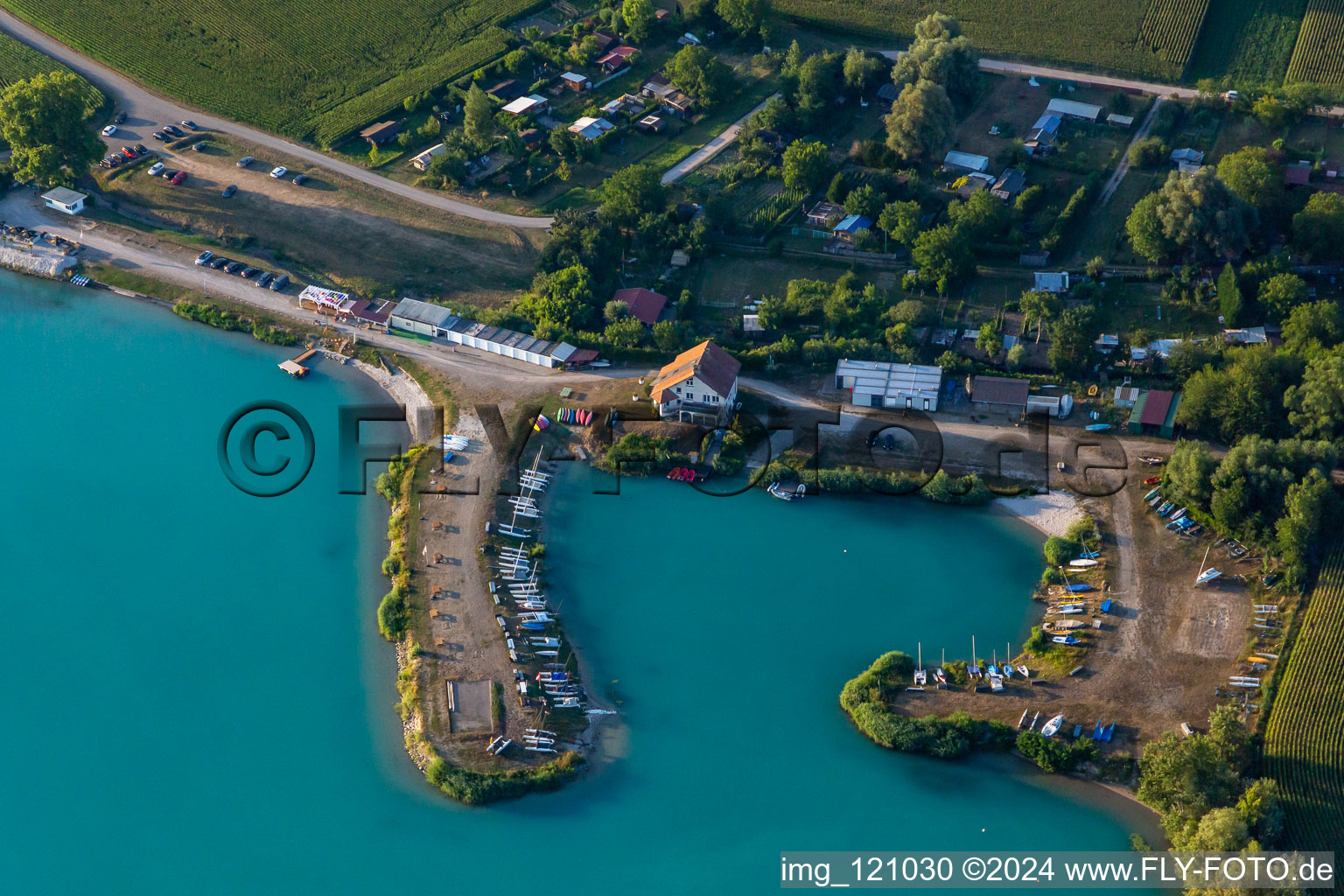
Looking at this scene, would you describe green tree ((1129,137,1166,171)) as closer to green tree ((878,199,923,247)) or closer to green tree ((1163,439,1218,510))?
green tree ((878,199,923,247))

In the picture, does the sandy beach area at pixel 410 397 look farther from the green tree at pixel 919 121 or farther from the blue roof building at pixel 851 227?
the green tree at pixel 919 121

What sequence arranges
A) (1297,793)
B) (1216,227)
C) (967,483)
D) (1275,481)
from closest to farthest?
(1297,793) → (1275,481) → (967,483) → (1216,227)

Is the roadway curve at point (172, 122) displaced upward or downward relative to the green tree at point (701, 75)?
downward

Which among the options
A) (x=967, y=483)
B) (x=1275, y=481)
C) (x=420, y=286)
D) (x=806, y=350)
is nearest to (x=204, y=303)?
(x=420, y=286)

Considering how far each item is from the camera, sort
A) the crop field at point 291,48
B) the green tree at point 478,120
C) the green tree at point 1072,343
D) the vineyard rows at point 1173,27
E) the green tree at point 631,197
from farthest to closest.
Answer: the vineyard rows at point 1173,27, the crop field at point 291,48, the green tree at point 478,120, the green tree at point 631,197, the green tree at point 1072,343

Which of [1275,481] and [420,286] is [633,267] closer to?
[420,286]

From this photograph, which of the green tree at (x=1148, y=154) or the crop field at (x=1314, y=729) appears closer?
the crop field at (x=1314, y=729)

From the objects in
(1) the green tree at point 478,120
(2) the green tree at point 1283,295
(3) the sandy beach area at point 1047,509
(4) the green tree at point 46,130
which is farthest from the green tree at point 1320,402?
(4) the green tree at point 46,130

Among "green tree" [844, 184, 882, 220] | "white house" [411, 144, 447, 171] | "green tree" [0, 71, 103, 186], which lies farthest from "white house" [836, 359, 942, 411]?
"green tree" [0, 71, 103, 186]
